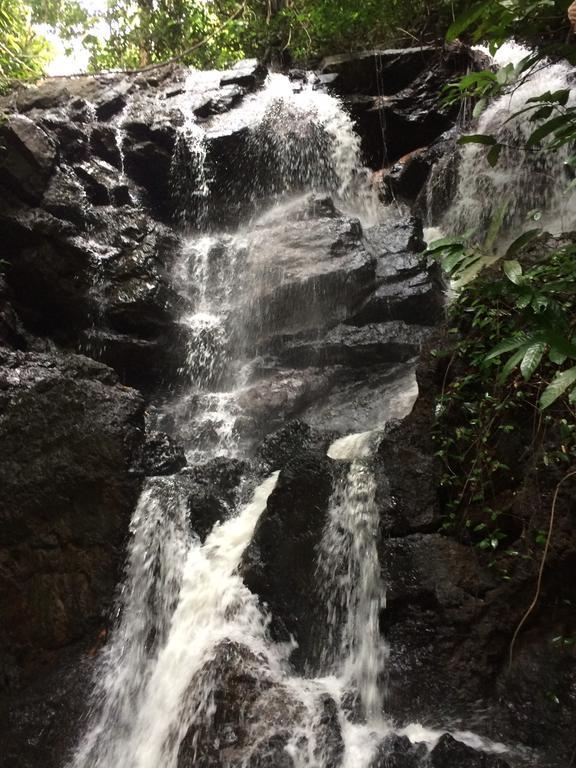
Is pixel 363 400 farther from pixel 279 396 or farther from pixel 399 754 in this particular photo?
pixel 399 754

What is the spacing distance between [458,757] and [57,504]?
4141 millimetres

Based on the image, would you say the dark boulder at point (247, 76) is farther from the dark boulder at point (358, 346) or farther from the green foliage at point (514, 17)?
the green foliage at point (514, 17)

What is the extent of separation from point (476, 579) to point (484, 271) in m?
2.59

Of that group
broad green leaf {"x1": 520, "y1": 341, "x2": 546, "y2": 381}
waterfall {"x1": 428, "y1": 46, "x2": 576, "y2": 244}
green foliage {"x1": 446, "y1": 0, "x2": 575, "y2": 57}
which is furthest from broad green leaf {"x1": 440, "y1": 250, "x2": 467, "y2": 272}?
waterfall {"x1": 428, "y1": 46, "x2": 576, "y2": 244}

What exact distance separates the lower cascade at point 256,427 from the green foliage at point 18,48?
797mm

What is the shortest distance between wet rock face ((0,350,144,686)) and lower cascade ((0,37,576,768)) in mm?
27

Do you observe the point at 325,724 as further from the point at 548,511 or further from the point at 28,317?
the point at 28,317

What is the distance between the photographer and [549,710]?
3.32 meters

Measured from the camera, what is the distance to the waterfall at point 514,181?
8.48 m

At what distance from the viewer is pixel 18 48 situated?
1123cm

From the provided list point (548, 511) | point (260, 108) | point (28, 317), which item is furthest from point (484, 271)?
point (260, 108)

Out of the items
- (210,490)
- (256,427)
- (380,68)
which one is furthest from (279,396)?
(380,68)

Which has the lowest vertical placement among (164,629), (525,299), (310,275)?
(164,629)

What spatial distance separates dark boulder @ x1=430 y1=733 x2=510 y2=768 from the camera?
10.1 ft
